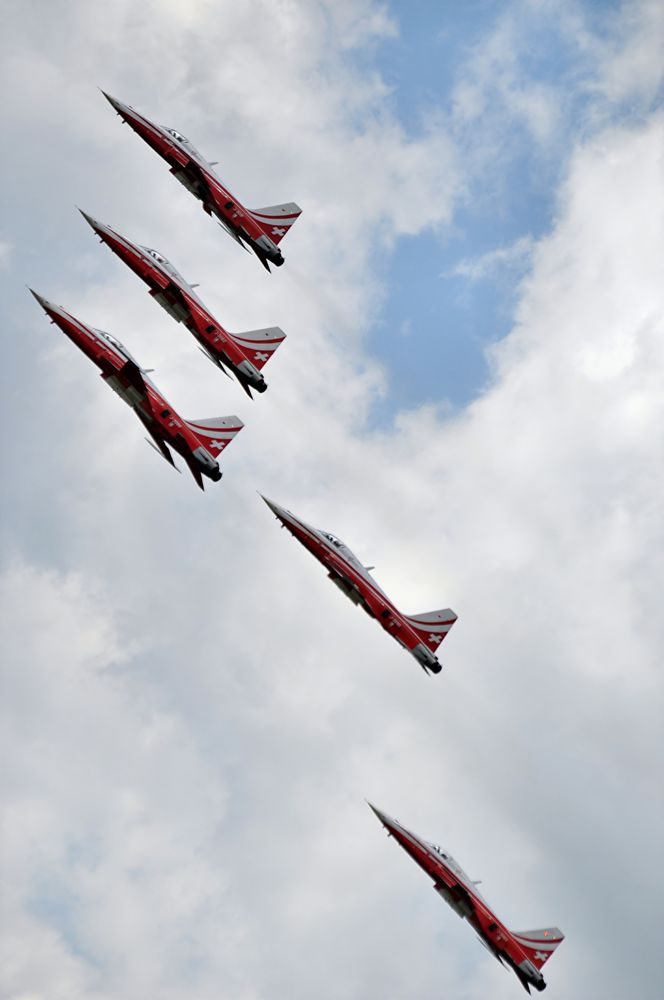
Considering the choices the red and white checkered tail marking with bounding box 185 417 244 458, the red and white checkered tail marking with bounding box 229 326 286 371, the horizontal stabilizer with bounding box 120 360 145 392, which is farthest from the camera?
the red and white checkered tail marking with bounding box 229 326 286 371

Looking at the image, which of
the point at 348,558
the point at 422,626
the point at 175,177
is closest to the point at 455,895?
the point at 422,626

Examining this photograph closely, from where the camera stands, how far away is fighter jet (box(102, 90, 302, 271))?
99.6 m

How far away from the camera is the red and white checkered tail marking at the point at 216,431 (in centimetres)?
9138

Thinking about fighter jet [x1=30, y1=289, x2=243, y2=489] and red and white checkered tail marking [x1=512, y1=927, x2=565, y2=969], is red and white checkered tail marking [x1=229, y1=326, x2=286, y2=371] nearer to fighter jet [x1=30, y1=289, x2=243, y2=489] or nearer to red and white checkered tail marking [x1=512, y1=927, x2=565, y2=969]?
fighter jet [x1=30, y1=289, x2=243, y2=489]

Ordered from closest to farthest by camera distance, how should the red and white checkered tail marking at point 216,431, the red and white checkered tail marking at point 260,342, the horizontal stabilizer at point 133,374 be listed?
the horizontal stabilizer at point 133,374 < the red and white checkered tail marking at point 216,431 < the red and white checkered tail marking at point 260,342

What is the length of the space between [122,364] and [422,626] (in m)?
29.6

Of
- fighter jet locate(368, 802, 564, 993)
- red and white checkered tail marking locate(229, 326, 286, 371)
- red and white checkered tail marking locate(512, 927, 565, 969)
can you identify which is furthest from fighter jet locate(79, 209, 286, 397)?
red and white checkered tail marking locate(512, 927, 565, 969)

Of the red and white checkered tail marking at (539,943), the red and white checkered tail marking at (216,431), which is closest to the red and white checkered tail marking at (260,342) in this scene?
the red and white checkered tail marking at (216,431)

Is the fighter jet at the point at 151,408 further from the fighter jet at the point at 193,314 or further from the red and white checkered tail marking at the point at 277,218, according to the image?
the red and white checkered tail marking at the point at 277,218

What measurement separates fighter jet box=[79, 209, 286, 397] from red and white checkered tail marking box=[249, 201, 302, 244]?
29.0ft

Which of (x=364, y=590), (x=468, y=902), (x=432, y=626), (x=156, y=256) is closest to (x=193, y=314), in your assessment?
(x=156, y=256)

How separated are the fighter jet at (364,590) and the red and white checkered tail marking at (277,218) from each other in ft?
67.9

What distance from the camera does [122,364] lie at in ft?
286

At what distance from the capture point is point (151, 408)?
290ft
